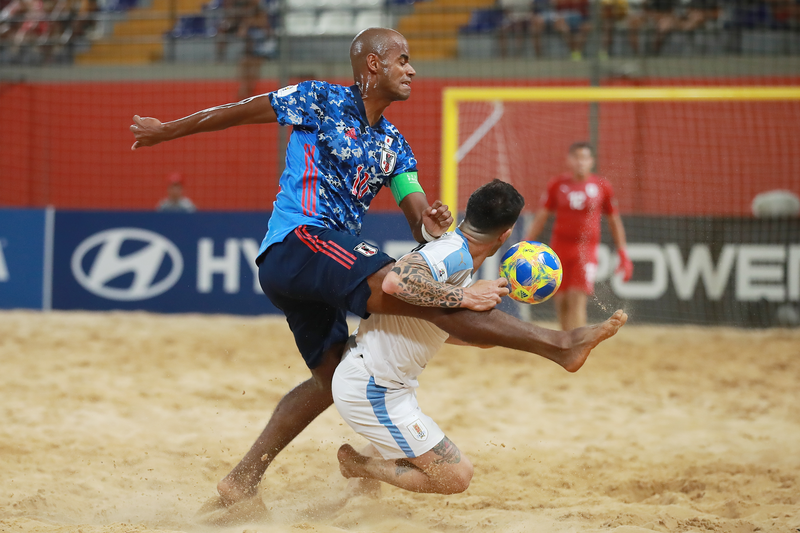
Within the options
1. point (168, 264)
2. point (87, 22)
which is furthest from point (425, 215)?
point (87, 22)

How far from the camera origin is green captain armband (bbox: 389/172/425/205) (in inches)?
150

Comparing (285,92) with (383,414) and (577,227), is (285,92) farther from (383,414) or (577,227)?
(577,227)

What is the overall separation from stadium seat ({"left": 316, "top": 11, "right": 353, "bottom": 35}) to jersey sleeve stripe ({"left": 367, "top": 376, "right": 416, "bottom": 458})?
11334mm

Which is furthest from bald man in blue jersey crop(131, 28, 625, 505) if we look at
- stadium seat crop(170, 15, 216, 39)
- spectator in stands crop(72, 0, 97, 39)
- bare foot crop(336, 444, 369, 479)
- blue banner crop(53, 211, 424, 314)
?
spectator in stands crop(72, 0, 97, 39)

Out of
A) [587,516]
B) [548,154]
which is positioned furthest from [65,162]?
[587,516]

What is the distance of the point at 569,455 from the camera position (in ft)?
16.4

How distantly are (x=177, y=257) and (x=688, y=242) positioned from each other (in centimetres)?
665

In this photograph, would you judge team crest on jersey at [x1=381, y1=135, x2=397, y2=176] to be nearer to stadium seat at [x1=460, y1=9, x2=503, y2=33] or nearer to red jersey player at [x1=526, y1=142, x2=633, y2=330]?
red jersey player at [x1=526, y1=142, x2=633, y2=330]

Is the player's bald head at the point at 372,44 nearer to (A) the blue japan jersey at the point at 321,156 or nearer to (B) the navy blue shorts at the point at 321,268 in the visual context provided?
(A) the blue japan jersey at the point at 321,156

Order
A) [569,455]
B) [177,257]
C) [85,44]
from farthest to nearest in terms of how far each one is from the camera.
Result: 1. [85,44]
2. [177,257]
3. [569,455]

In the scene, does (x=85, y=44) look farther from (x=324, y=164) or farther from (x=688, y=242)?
(x=324, y=164)

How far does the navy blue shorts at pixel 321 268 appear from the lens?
324 cm

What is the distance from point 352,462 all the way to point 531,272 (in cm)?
124

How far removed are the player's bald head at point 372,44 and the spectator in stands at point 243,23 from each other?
10.2 metres
